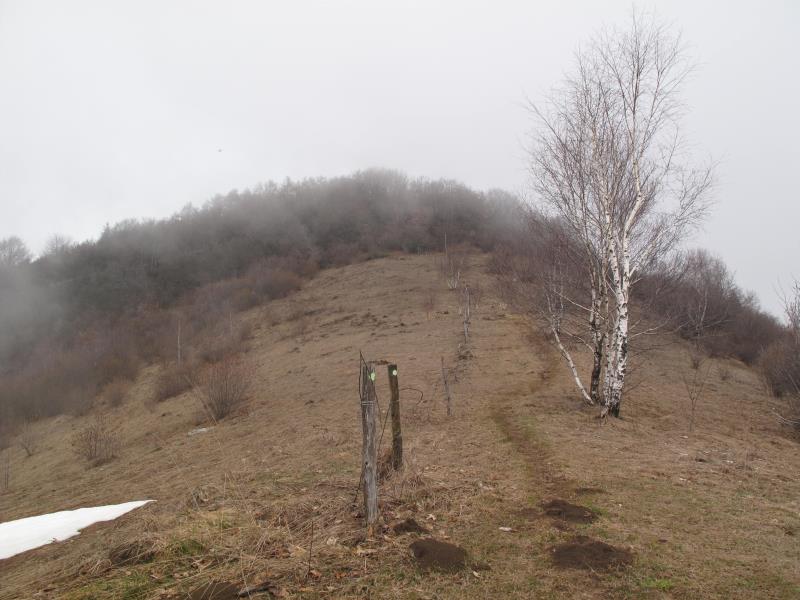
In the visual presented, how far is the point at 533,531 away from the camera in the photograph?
5.69 m

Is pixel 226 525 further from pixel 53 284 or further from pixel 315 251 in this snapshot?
pixel 53 284

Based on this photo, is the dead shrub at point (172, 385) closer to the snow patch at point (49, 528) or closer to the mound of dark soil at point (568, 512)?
the snow patch at point (49, 528)

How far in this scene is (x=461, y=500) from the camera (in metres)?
6.66

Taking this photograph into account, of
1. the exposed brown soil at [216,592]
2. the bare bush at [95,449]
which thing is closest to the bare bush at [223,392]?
the bare bush at [95,449]

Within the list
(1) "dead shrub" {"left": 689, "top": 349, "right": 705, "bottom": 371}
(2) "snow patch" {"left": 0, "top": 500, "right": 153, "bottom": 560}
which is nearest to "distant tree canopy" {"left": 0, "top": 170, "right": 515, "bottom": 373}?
(1) "dead shrub" {"left": 689, "top": 349, "right": 705, "bottom": 371}

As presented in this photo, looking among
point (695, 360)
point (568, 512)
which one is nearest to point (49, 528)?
point (568, 512)

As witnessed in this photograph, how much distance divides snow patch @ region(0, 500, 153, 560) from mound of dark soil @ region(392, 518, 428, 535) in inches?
220

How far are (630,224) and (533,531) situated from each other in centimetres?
939

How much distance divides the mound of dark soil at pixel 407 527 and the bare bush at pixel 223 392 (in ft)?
52.6

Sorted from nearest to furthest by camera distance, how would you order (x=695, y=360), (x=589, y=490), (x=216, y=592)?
(x=216, y=592) → (x=589, y=490) → (x=695, y=360)

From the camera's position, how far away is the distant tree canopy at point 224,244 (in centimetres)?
5866

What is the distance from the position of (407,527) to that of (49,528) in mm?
6720

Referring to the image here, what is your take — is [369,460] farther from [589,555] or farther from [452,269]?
[452,269]

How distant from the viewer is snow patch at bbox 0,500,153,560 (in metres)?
7.68
